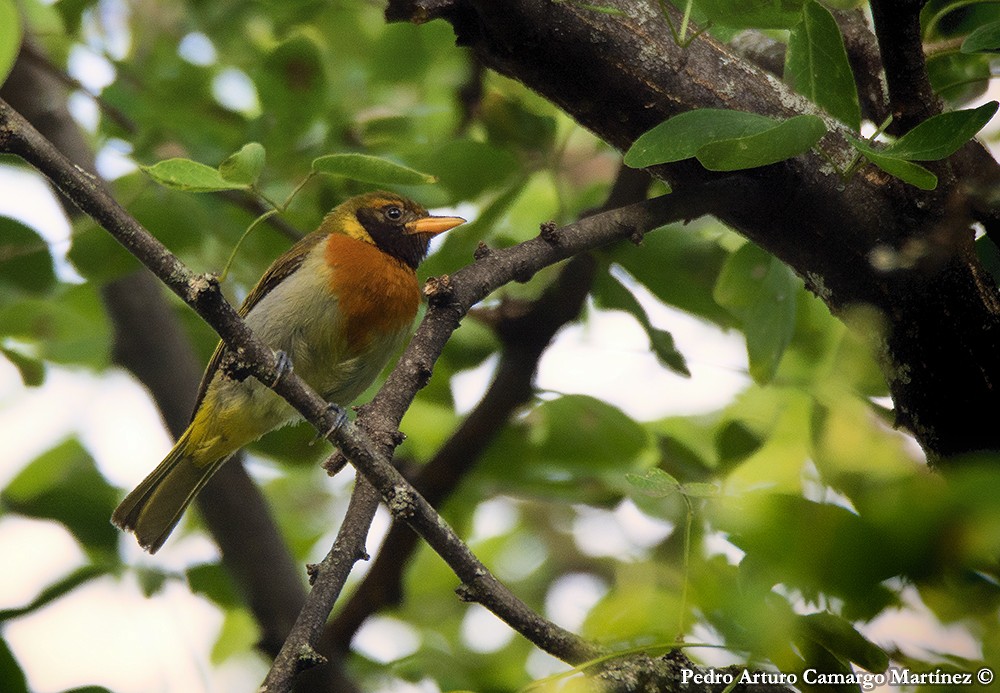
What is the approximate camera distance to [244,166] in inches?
91.8

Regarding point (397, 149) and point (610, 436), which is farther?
point (397, 149)

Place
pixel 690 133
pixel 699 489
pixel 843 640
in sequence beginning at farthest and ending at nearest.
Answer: pixel 690 133, pixel 699 489, pixel 843 640

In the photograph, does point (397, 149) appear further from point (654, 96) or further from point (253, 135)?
point (654, 96)

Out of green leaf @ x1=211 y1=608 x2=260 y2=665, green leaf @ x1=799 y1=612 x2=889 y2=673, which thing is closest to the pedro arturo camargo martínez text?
green leaf @ x1=799 y1=612 x2=889 y2=673

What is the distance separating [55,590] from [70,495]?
1.89 m

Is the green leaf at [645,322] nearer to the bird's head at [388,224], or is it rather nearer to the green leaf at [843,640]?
the bird's head at [388,224]

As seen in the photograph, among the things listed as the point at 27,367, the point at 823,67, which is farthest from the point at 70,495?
the point at 823,67

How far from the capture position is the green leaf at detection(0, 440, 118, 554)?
3822 mm

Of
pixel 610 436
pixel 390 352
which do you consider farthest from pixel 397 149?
pixel 610 436

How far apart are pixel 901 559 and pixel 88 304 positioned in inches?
183

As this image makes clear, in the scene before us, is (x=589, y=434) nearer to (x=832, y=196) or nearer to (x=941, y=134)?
(x=832, y=196)

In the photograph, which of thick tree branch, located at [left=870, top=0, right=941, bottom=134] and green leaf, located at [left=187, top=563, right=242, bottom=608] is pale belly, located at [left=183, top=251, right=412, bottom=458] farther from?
thick tree branch, located at [left=870, top=0, right=941, bottom=134]

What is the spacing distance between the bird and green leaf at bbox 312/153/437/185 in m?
2.02

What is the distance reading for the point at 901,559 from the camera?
2.49 ft
